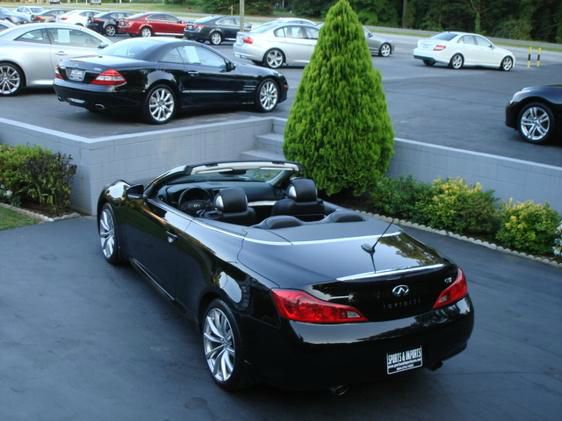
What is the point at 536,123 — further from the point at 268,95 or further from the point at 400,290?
the point at 400,290

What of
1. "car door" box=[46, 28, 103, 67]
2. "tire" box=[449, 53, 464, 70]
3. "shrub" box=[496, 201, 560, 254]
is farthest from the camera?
"tire" box=[449, 53, 464, 70]

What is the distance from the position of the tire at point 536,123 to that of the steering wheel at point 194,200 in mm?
8054

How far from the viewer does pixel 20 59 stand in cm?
1593

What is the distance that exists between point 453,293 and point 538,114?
878cm

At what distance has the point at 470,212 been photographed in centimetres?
977

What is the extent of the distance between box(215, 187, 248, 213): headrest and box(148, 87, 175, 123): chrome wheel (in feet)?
25.3

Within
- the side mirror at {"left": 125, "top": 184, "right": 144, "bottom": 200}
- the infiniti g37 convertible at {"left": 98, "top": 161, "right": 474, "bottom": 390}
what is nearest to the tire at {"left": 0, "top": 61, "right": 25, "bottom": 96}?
the side mirror at {"left": 125, "top": 184, "right": 144, "bottom": 200}

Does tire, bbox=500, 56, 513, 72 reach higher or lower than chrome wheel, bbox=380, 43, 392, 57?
lower

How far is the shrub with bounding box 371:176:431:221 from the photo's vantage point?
412 inches

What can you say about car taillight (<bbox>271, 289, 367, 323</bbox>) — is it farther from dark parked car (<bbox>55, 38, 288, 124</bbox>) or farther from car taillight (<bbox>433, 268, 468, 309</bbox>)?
dark parked car (<bbox>55, 38, 288, 124</bbox>)

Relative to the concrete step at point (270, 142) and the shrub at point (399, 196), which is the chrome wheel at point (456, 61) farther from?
the shrub at point (399, 196)

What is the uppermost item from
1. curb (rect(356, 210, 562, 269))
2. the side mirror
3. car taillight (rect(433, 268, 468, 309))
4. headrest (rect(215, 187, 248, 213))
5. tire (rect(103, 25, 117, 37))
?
tire (rect(103, 25, 117, 37))

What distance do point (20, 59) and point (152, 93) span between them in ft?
14.9

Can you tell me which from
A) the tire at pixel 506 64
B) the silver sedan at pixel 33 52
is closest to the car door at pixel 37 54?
the silver sedan at pixel 33 52
